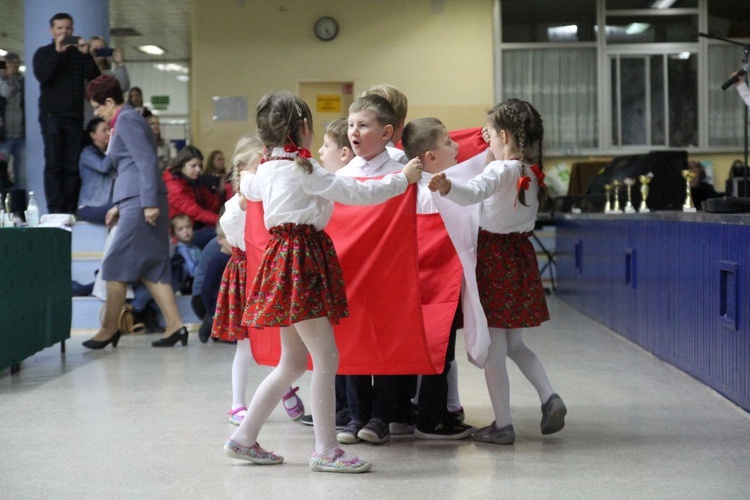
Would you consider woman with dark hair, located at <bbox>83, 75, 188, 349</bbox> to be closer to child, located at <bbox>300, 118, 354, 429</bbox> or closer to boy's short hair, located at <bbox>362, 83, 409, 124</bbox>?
child, located at <bbox>300, 118, 354, 429</bbox>

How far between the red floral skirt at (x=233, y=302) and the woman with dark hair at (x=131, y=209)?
2.07 metres

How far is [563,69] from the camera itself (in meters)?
13.2

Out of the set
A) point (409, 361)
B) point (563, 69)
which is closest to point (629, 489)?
point (409, 361)

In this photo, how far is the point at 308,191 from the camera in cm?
304

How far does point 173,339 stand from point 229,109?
7.11 m

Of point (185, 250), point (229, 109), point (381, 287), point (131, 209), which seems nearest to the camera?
point (381, 287)

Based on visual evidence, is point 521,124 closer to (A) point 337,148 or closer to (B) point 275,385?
(A) point 337,148

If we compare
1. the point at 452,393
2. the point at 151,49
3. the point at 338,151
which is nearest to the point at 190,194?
the point at 338,151

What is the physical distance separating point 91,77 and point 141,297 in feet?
6.39

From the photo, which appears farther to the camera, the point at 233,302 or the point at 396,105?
the point at 233,302

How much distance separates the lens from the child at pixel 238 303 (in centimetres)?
402

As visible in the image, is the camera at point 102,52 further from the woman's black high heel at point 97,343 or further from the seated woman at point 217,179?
the woman's black high heel at point 97,343

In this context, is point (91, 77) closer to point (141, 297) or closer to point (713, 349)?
point (141, 297)

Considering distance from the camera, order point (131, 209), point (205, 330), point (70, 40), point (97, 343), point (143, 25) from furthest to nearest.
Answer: point (143, 25), point (70, 40), point (205, 330), point (97, 343), point (131, 209)
